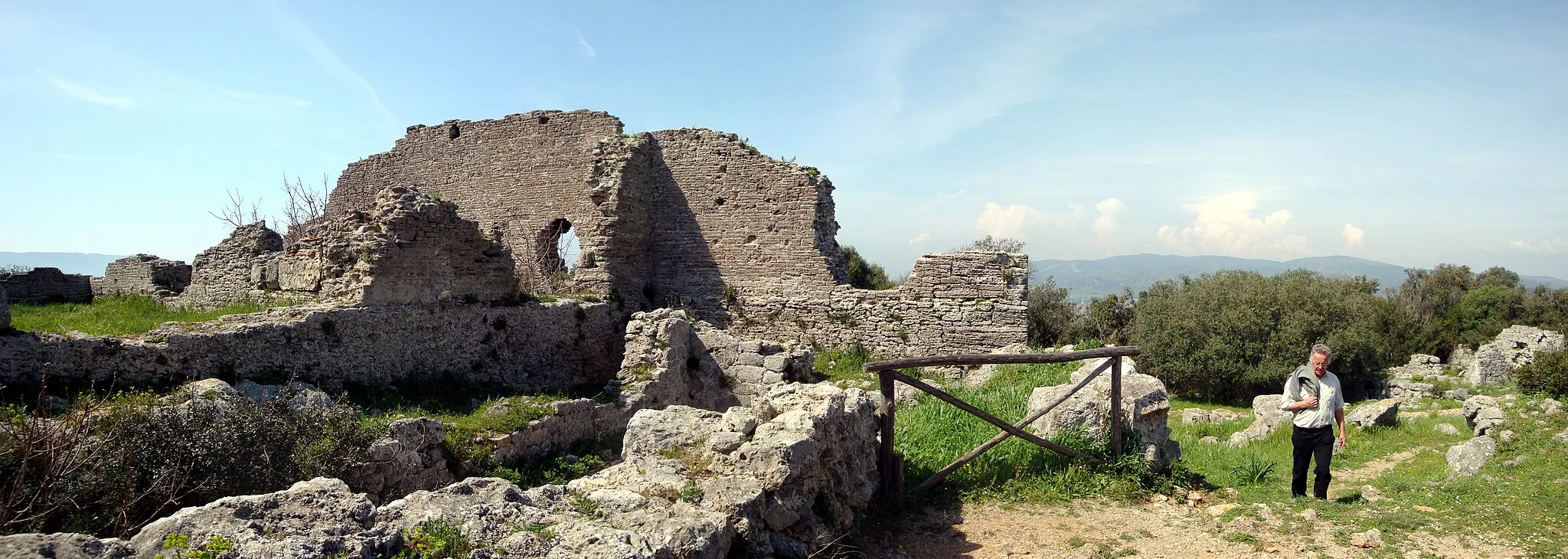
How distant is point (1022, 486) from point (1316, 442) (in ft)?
9.11

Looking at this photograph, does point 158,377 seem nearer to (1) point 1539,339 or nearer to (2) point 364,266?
(2) point 364,266

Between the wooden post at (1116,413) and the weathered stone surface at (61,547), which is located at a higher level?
the weathered stone surface at (61,547)

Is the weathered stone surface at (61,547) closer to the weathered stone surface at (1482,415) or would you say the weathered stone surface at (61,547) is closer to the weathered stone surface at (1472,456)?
the weathered stone surface at (1472,456)

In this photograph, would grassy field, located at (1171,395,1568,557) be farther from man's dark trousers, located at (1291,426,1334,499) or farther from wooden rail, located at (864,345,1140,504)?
wooden rail, located at (864,345,1140,504)

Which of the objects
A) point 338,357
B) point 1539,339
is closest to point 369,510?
point 338,357

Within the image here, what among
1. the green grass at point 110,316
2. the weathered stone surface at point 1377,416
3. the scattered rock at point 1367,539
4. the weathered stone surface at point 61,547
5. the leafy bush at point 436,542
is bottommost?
the weathered stone surface at point 1377,416

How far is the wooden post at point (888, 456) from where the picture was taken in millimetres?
7254

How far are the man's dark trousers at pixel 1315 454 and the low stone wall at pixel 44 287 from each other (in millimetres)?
20451

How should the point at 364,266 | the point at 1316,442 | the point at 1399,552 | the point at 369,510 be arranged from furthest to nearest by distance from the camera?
the point at 364,266 < the point at 1316,442 < the point at 1399,552 < the point at 369,510

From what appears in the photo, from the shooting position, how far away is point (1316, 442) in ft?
24.2

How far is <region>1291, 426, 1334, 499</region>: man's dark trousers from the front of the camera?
7293 mm

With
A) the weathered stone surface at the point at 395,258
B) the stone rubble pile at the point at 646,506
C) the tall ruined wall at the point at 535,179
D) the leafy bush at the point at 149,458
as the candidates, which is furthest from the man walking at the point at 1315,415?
the tall ruined wall at the point at 535,179

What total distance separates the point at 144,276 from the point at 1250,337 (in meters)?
28.0

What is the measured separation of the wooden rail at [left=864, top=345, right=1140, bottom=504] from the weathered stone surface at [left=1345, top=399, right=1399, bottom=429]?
8.39m
